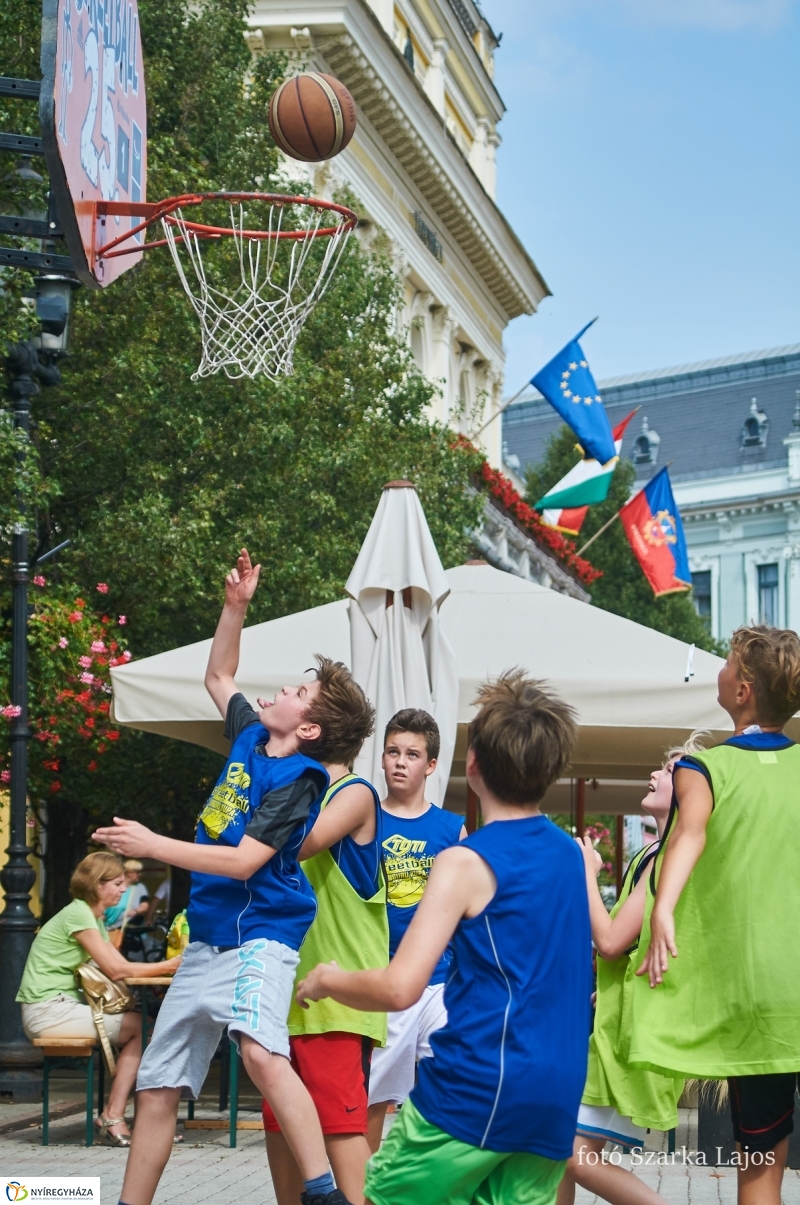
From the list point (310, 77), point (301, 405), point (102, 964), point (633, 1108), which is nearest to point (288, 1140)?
point (633, 1108)

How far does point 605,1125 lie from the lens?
456cm

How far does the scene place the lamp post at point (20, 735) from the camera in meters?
10.6

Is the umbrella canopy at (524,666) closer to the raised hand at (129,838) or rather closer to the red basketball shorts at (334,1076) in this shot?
the red basketball shorts at (334,1076)

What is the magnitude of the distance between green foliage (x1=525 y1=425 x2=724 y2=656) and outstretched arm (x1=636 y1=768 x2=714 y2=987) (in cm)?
3886

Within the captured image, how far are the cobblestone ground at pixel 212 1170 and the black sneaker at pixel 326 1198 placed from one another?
2.14 meters

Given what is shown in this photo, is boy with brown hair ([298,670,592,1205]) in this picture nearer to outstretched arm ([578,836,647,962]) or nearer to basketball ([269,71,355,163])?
outstretched arm ([578,836,647,962])

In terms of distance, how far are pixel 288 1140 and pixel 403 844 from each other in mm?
1657

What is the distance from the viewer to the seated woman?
26.6ft

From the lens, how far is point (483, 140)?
134 feet

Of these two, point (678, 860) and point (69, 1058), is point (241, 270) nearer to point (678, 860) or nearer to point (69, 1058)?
point (69, 1058)

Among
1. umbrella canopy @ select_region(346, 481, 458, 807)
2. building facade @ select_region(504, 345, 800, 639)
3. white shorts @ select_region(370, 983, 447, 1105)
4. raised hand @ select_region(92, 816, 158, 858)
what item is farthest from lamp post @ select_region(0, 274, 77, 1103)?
building facade @ select_region(504, 345, 800, 639)

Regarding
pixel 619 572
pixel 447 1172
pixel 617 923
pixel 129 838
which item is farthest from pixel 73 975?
pixel 619 572

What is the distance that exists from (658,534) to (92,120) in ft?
78.5

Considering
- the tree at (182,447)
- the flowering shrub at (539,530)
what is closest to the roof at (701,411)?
the flowering shrub at (539,530)
